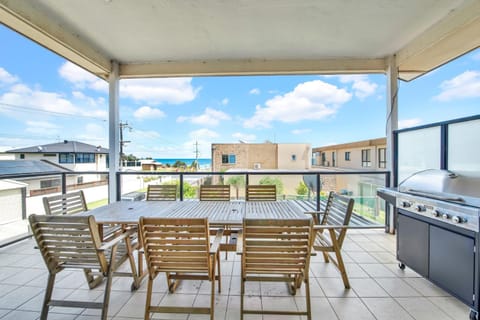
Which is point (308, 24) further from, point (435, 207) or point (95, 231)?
point (95, 231)

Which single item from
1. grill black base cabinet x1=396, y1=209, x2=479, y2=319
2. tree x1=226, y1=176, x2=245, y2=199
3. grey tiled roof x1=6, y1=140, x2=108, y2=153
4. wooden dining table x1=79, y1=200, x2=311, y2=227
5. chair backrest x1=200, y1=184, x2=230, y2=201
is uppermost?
grey tiled roof x1=6, y1=140, x2=108, y2=153

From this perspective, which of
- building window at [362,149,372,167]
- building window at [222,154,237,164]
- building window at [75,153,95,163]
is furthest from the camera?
building window at [222,154,237,164]

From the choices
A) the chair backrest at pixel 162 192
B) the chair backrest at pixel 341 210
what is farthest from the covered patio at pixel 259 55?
the chair backrest at pixel 162 192

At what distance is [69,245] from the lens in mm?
1631

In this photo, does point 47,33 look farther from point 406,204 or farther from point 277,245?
point 406,204

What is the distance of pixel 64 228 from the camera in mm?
1581

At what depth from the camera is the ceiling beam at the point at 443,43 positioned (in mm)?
2648

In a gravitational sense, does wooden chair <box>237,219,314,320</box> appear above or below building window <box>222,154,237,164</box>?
below

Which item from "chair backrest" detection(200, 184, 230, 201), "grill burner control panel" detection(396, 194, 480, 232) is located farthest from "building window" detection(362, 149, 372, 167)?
"chair backrest" detection(200, 184, 230, 201)

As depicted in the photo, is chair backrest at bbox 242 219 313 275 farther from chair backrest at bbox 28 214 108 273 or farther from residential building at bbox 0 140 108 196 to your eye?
residential building at bbox 0 140 108 196

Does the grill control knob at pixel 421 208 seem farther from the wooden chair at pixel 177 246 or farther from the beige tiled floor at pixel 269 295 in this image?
the wooden chair at pixel 177 246

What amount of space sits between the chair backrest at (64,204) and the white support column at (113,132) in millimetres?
1478

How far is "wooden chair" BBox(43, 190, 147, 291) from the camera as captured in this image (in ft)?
6.87

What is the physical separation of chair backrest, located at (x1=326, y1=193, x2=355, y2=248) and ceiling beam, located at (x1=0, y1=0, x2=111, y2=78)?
4100 mm
